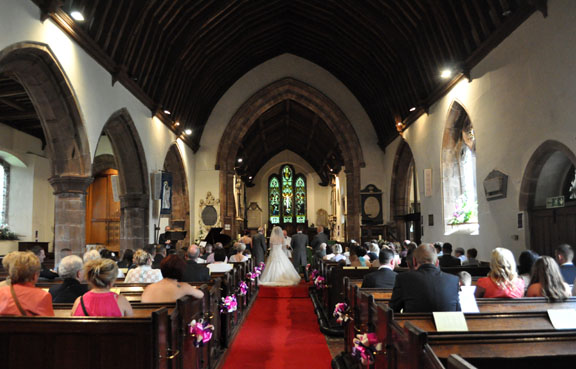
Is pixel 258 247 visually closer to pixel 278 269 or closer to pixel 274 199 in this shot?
pixel 278 269

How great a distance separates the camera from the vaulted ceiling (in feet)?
24.7

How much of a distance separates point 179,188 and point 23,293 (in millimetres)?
12106

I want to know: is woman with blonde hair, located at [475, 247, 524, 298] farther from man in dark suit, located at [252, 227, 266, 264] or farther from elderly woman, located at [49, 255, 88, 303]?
man in dark suit, located at [252, 227, 266, 264]

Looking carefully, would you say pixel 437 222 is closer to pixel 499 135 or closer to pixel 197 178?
pixel 499 135

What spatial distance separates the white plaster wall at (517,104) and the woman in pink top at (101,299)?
5224 mm

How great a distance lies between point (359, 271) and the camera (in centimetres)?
611

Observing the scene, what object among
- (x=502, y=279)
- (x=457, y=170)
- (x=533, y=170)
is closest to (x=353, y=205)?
(x=457, y=170)

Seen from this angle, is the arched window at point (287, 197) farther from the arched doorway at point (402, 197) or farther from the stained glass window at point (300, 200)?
the arched doorway at point (402, 197)

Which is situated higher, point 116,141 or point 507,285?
point 116,141

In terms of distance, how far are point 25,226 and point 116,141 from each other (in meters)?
4.81

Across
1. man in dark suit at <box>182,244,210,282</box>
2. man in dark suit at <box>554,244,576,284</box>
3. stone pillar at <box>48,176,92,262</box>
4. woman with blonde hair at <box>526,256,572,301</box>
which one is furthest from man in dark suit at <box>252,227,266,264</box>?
woman with blonde hair at <box>526,256,572,301</box>

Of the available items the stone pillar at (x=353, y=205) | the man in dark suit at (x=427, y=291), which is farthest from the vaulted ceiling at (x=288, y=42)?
the man in dark suit at (x=427, y=291)

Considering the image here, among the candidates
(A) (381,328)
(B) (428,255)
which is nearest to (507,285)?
(B) (428,255)

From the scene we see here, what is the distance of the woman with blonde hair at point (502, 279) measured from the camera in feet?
11.0
